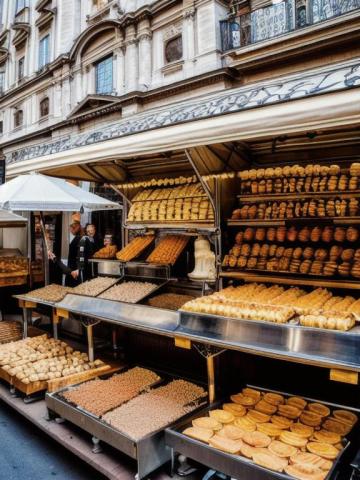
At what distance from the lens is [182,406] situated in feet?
12.3

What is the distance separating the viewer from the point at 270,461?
8.80 feet

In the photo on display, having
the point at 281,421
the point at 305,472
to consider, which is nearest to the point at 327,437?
the point at 281,421

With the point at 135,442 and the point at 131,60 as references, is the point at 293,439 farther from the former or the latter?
the point at 131,60

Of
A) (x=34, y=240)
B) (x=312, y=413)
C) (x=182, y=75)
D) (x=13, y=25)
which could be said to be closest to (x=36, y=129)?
(x=13, y=25)

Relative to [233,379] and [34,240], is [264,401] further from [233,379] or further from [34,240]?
[34,240]

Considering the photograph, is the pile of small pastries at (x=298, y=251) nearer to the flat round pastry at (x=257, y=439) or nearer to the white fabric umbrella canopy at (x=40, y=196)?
the flat round pastry at (x=257, y=439)

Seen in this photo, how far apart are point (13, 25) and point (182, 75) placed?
43.3 feet

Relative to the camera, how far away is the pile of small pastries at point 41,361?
15.4 ft

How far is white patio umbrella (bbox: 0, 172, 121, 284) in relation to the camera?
5410 millimetres

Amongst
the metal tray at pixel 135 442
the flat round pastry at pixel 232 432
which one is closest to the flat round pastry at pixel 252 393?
the metal tray at pixel 135 442

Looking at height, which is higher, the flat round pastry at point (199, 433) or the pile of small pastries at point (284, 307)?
the pile of small pastries at point (284, 307)

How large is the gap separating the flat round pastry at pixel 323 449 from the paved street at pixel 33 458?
6.57 feet

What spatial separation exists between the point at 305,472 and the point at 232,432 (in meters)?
0.69

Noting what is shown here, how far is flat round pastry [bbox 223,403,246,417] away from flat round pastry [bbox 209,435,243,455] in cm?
43
